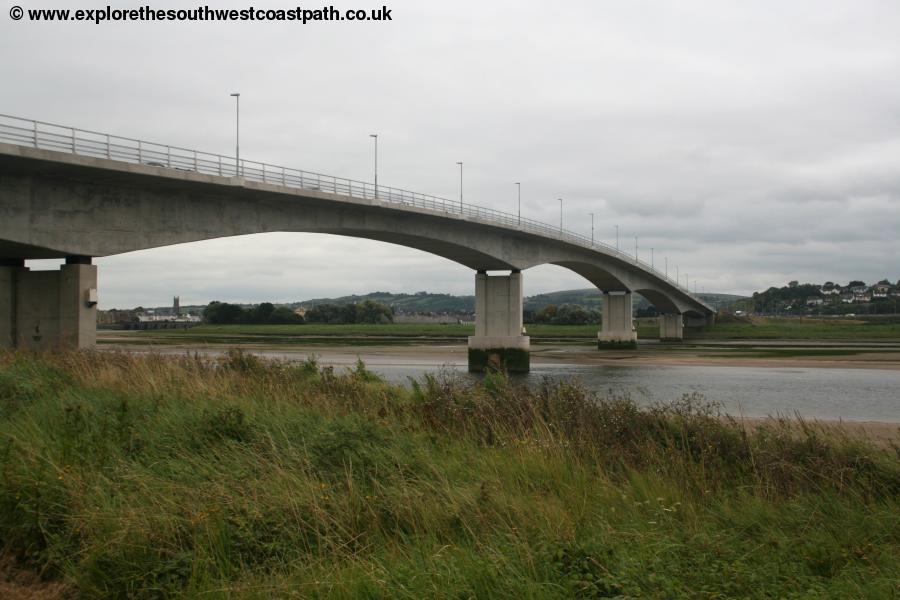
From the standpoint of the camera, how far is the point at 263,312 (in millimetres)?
122875

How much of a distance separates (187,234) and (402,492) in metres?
25.8

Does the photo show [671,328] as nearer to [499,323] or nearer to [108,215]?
[499,323]

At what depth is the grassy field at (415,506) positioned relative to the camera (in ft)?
16.3

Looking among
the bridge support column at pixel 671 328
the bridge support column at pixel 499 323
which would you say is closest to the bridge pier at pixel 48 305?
the bridge support column at pixel 499 323

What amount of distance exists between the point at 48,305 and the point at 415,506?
85.9 feet

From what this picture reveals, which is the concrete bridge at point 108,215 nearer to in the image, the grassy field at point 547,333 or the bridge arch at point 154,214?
the bridge arch at point 154,214

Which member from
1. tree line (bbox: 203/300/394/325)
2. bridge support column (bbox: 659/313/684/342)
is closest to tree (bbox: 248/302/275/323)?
tree line (bbox: 203/300/394/325)

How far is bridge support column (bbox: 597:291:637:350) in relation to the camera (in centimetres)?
7512

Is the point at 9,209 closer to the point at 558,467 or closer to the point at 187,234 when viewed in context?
the point at 187,234

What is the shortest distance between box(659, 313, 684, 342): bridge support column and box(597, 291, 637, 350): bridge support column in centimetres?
2504

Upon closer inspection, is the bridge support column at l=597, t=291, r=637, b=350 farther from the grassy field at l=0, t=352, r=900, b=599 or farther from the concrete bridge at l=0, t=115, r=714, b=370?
the grassy field at l=0, t=352, r=900, b=599

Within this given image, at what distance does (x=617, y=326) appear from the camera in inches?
3007

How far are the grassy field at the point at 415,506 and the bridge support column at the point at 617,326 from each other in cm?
6557

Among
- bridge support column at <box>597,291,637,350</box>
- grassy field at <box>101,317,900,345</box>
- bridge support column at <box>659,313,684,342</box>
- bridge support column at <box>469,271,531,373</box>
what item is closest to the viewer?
bridge support column at <box>469,271,531,373</box>
